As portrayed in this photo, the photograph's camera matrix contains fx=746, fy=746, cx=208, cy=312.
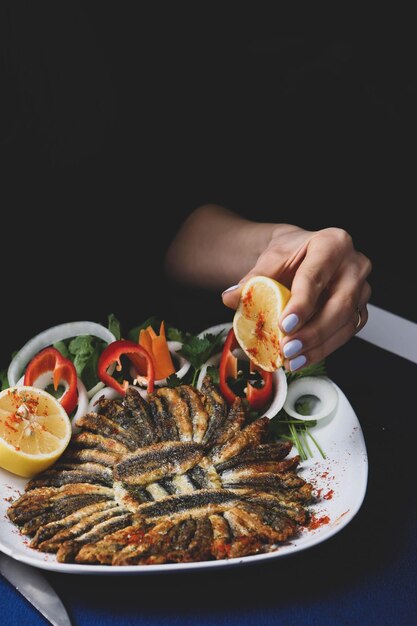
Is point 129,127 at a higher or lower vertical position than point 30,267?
higher

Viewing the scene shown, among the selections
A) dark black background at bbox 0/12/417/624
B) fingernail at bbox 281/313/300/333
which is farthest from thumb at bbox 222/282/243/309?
dark black background at bbox 0/12/417/624

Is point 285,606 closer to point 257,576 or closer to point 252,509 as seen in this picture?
point 257,576

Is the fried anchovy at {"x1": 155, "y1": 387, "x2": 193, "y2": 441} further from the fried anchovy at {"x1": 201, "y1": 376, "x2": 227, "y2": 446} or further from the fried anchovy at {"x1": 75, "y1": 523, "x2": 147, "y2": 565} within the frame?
the fried anchovy at {"x1": 75, "y1": 523, "x2": 147, "y2": 565}

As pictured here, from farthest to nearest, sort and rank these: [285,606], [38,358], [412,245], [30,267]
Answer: [412,245] < [30,267] < [38,358] < [285,606]

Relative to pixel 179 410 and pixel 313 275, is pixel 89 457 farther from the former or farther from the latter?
pixel 313 275

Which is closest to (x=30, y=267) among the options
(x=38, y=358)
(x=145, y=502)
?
(x=38, y=358)

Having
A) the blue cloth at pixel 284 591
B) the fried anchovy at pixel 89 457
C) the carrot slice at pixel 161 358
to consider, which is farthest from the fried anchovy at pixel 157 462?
the carrot slice at pixel 161 358
